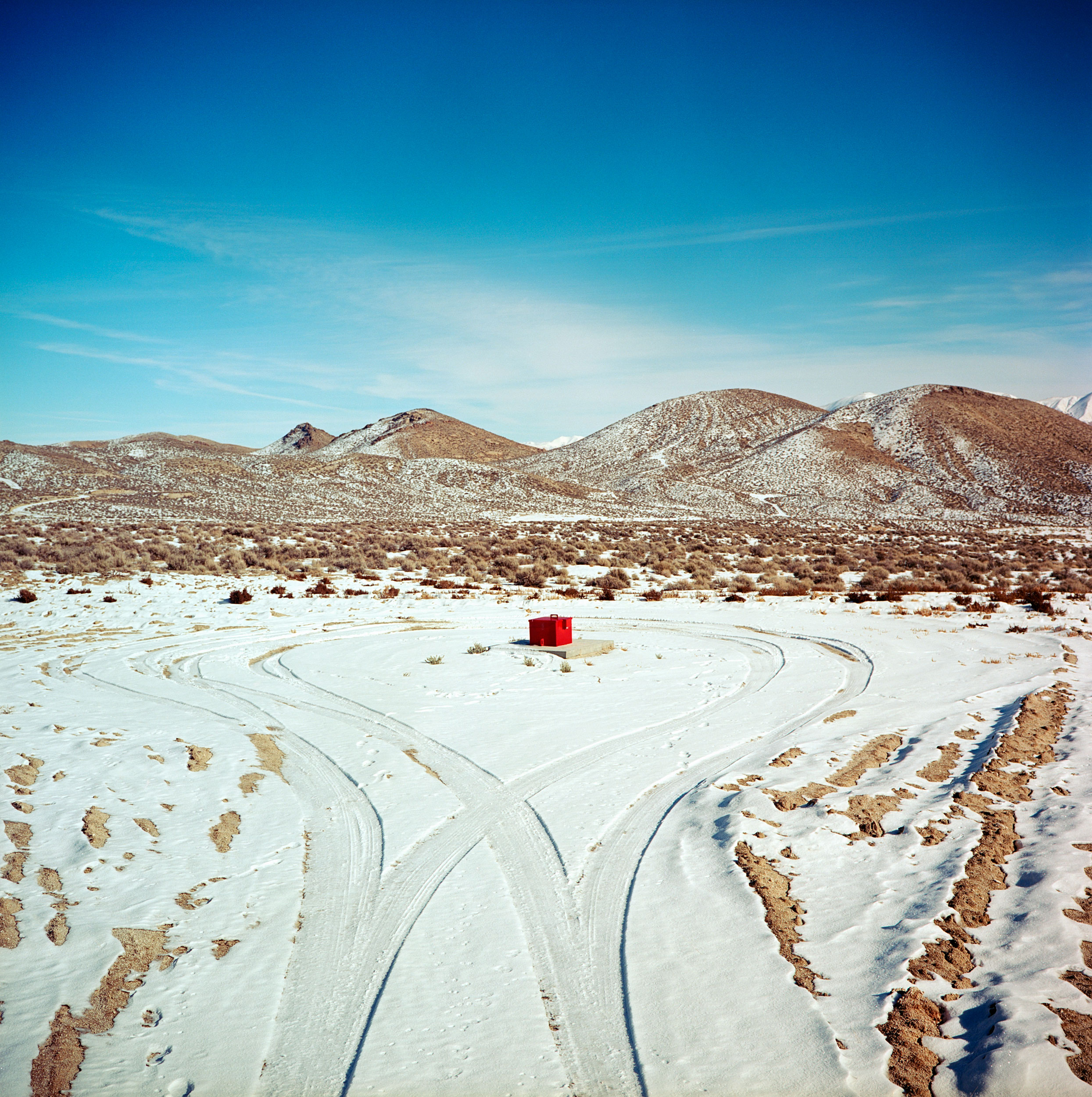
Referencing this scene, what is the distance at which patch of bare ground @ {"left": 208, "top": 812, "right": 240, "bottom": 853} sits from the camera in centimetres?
597

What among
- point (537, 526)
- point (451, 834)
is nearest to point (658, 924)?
point (451, 834)

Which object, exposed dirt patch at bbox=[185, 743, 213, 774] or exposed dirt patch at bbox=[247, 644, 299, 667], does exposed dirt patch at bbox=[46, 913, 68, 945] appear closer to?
exposed dirt patch at bbox=[185, 743, 213, 774]

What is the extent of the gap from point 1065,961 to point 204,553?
30332mm

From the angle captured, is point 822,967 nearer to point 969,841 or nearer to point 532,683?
point 969,841

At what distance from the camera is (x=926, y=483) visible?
95.4m

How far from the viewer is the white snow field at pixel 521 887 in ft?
12.1

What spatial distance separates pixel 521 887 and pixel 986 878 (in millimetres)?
3319

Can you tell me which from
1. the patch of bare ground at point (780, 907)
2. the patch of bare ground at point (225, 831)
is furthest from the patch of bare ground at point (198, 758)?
the patch of bare ground at point (780, 907)

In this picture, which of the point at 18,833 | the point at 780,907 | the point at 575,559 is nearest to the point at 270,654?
the point at 18,833

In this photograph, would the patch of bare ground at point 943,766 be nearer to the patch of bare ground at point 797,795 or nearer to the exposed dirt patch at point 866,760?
the exposed dirt patch at point 866,760

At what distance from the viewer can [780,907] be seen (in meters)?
5.10

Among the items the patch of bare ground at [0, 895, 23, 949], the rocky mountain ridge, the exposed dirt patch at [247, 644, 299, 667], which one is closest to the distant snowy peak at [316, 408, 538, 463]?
the rocky mountain ridge

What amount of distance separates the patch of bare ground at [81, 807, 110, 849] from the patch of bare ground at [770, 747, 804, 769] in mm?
6146

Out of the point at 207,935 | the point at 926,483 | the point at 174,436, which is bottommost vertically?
the point at 207,935
